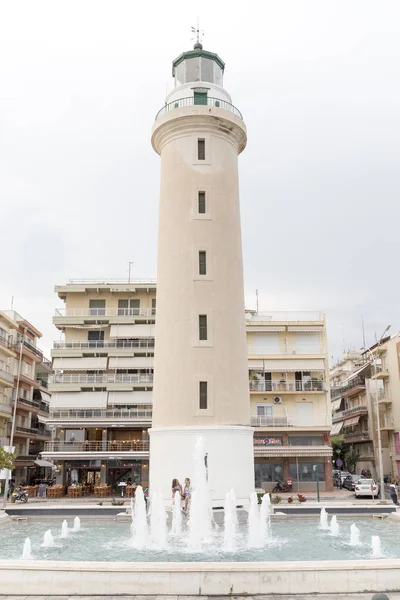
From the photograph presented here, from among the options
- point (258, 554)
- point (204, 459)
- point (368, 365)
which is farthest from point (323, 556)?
point (368, 365)

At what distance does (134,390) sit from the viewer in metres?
43.4

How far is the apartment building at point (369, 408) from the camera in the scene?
5244 cm

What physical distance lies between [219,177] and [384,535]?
14700mm

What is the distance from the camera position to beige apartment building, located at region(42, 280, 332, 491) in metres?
41.2

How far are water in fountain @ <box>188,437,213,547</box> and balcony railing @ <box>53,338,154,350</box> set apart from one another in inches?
957

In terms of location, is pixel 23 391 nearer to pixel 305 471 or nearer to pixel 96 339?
pixel 96 339

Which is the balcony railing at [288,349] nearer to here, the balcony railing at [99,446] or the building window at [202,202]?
the balcony railing at [99,446]

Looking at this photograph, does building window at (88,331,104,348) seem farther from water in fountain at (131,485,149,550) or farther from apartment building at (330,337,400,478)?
water in fountain at (131,485,149,550)

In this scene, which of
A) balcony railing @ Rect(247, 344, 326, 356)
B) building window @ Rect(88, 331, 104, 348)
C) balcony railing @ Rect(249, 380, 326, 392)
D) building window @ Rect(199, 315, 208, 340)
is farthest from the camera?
balcony railing @ Rect(247, 344, 326, 356)

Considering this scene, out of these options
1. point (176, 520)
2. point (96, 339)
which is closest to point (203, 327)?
point (176, 520)

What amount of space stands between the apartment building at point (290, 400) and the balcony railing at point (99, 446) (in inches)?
340

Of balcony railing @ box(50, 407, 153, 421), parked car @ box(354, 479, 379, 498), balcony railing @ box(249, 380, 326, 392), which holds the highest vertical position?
balcony railing @ box(249, 380, 326, 392)

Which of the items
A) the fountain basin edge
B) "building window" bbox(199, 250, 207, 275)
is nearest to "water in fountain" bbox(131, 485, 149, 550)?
the fountain basin edge

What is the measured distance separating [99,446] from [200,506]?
2414cm
